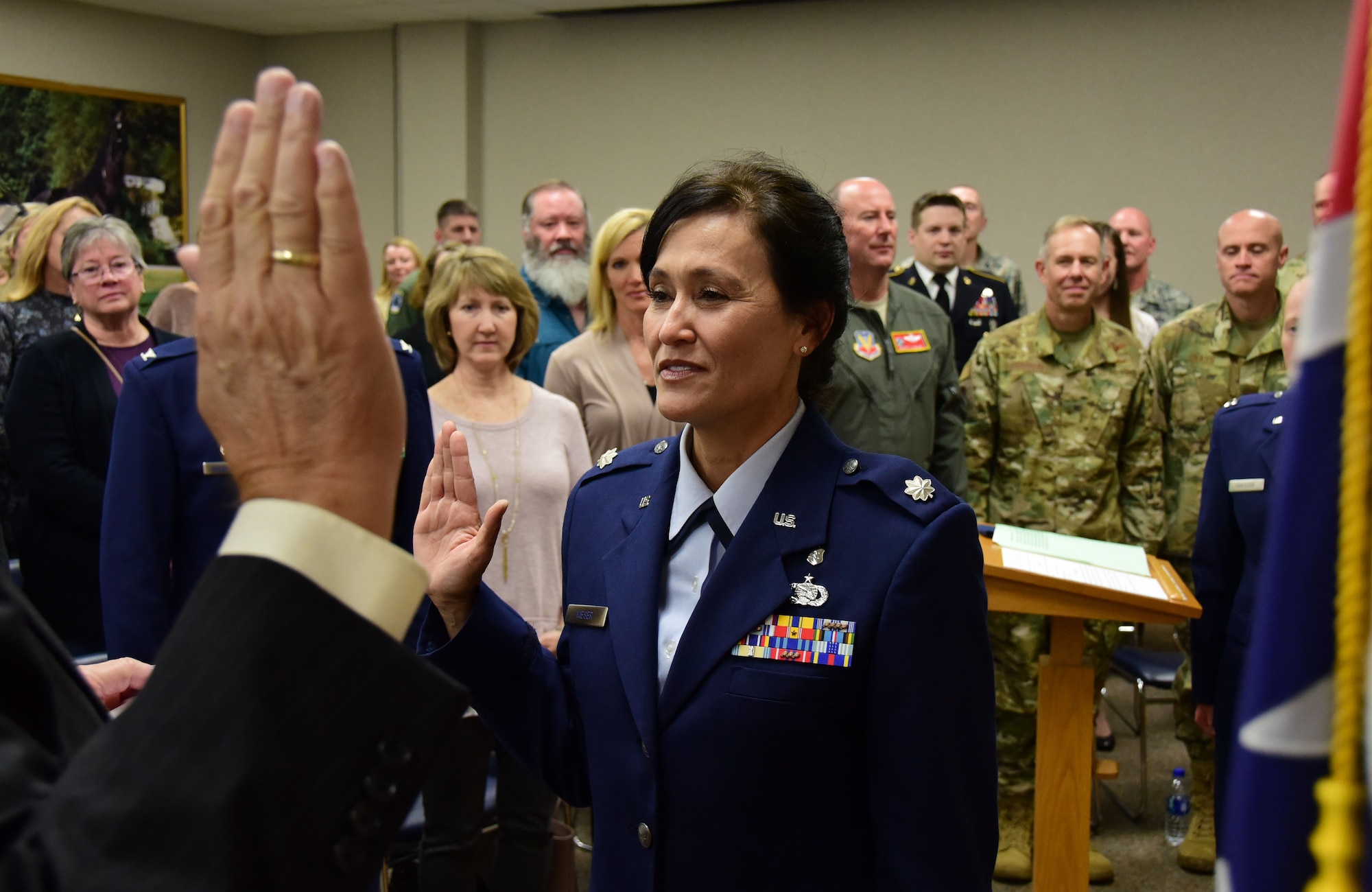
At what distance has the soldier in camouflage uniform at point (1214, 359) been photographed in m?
4.47

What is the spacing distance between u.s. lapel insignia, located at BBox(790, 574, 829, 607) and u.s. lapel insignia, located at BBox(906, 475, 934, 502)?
0.17 meters

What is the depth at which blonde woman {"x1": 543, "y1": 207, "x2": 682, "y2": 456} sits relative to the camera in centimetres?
356

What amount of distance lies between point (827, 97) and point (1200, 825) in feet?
22.5

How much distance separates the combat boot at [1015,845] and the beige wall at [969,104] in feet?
18.9

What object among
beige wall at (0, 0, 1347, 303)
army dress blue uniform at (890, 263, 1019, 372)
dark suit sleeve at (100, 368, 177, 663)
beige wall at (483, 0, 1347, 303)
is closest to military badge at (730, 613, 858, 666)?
dark suit sleeve at (100, 368, 177, 663)

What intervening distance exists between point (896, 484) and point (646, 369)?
87.2 inches

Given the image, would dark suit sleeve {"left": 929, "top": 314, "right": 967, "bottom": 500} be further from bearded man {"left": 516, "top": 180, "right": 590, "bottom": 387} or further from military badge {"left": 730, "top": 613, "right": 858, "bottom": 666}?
military badge {"left": 730, "top": 613, "right": 858, "bottom": 666}

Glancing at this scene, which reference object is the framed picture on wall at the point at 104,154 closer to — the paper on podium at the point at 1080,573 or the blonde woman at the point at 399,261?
the blonde woman at the point at 399,261

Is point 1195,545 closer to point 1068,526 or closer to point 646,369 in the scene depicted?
point 1068,526

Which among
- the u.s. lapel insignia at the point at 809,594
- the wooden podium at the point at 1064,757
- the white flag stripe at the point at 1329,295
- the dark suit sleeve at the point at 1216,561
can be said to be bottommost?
the wooden podium at the point at 1064,757

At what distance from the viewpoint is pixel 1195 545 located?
3188 millimetres

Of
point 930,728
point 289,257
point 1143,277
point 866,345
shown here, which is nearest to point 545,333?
point 866,345

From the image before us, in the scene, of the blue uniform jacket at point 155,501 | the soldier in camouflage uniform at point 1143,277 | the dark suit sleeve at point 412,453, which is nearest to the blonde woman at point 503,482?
the dark suit sleeve at point 412,453

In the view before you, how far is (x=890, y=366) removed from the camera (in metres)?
3.97
